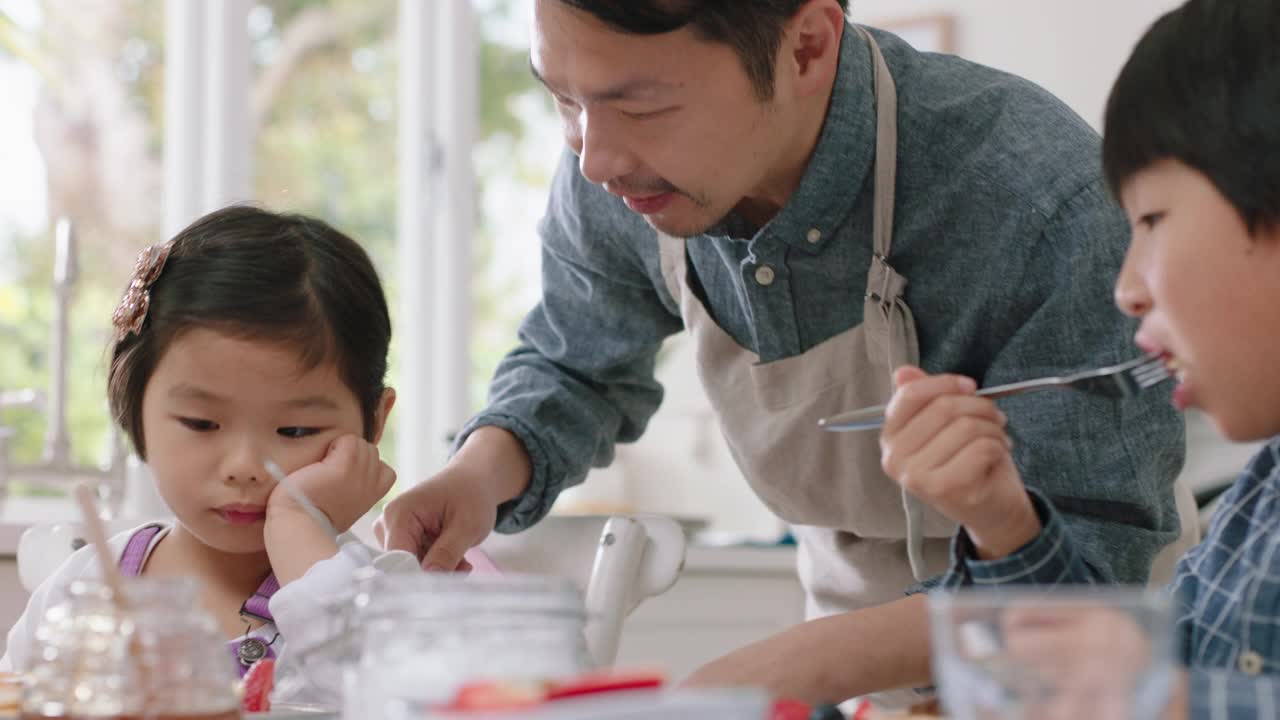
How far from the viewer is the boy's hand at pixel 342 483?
136 centimetres

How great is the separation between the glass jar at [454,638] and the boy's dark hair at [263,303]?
860 mm

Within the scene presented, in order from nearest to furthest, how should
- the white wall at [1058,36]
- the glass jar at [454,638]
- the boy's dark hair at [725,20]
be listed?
1. the glass jar at [454,638]
2. the boy's dark hair at [725,20]
3. the white wall at [1058,36]

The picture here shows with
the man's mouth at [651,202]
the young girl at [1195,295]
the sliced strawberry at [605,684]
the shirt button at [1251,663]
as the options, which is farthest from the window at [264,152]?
the sliced strawberry at [605,684]

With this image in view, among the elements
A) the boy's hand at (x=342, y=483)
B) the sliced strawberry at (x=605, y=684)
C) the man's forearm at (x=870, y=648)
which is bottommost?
the boy's hand at (x=342, y=483)

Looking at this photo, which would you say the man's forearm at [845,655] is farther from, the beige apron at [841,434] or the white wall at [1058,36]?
the white wall at [1058,36]

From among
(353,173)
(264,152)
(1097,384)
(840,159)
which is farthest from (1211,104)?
(353,173)

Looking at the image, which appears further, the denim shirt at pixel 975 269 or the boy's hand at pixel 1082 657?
the denim shirt at pixel 975 269

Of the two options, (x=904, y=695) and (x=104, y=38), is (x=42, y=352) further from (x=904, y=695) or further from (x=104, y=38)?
(x=904, y=695)

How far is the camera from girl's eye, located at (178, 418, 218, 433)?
1.44 metres

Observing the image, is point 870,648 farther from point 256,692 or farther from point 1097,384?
point 256,692

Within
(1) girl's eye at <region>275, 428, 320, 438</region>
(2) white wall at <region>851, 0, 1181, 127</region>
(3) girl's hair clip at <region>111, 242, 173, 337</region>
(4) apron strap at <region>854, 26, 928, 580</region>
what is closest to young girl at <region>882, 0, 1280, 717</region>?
(4) apron strap at <region>854, 26, 928, 580</region>

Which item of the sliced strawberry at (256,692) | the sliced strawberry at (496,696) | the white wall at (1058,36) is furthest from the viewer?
the white wall at (1058,36)

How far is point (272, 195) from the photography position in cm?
295

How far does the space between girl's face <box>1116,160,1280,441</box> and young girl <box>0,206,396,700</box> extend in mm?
734
